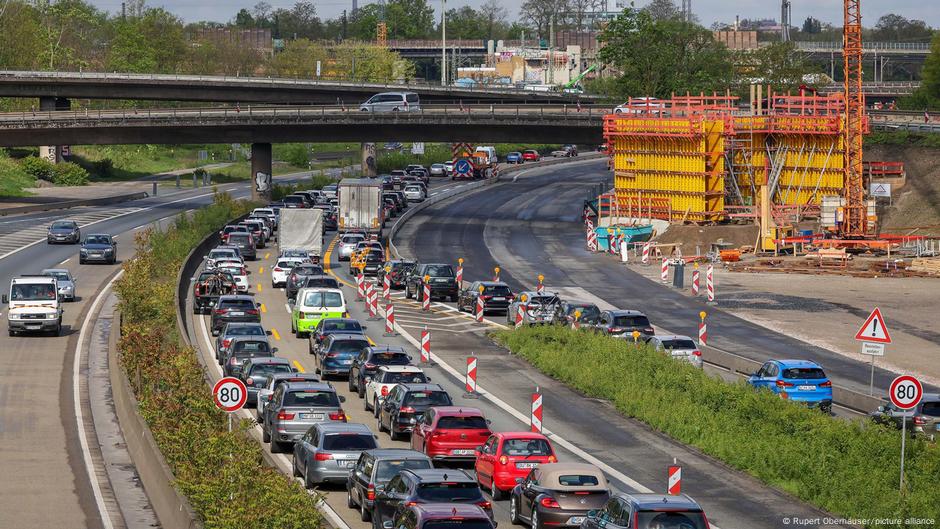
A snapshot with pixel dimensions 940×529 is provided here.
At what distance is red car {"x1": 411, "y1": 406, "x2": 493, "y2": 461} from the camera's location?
30312mm

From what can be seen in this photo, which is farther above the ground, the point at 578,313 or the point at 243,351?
the point at 243,351

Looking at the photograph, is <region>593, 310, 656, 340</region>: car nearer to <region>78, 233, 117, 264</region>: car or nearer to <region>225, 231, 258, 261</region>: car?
<region>225, 231, 258, 261</region>: car

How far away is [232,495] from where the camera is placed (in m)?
22.9

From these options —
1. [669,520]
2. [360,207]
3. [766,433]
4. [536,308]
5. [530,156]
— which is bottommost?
[766,433]

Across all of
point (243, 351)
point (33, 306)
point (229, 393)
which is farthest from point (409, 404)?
point (33, 306)

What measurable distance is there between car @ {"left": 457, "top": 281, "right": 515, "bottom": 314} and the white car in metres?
10.7

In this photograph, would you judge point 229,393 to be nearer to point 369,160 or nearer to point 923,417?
point 923,417

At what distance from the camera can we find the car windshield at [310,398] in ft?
105

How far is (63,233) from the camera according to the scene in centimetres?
8650

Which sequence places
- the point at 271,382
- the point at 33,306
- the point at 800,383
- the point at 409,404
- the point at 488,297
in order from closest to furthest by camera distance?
the point at 409,404 → the point at 271,382 → the point at 800,383 → the point at 33,306 → the point at 488,297

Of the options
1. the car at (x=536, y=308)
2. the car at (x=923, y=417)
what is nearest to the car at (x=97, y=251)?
the car at (x=536, y=308)

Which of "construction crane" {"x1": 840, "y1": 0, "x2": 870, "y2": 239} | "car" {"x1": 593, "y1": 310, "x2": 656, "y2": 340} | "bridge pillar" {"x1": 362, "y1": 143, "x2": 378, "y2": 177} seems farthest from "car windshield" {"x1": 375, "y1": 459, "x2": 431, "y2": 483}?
"bridge pillar" {"x1": 362, "y1": 143, "x2": 378, "y2": 177}

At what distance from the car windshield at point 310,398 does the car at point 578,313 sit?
Result: 1958 centimetres

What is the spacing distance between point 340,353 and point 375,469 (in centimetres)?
1663
